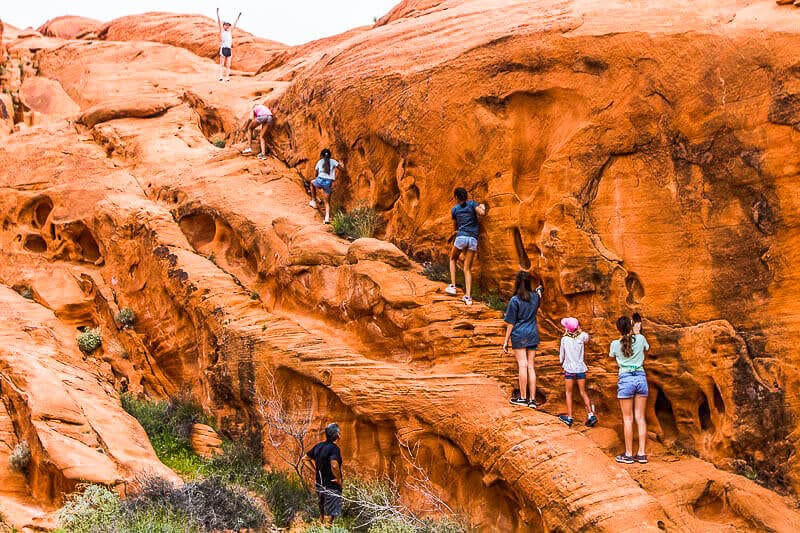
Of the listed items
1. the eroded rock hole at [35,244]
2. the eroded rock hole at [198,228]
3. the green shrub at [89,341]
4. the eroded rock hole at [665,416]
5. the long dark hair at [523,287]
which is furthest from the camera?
the eroded rock hole at [35,244]

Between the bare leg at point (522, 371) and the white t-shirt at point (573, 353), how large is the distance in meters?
0.49

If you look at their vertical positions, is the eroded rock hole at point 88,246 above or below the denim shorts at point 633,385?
above

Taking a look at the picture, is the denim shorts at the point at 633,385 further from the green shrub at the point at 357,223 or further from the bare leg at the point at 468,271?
the green shrub at the point at 357,223

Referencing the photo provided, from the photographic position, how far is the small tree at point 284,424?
12477mm

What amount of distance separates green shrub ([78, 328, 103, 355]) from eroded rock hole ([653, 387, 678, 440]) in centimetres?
981

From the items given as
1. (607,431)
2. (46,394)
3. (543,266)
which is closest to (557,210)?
(543,266)

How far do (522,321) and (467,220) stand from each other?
6.03ft

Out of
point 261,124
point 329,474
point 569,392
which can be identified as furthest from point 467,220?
point 261,124

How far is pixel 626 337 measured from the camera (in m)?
10.7

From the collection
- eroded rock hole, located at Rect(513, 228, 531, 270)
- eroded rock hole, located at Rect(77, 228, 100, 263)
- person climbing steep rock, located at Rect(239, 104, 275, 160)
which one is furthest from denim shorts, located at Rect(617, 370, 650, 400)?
eroded rock hole, located at Rect(77, 228, 100, 263)

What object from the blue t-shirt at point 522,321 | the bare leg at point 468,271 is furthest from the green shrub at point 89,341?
the blue t-shirt at point 522,321

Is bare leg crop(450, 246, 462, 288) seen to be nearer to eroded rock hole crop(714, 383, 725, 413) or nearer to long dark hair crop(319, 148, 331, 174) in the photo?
long dark hair crop(319, 148, 331, 174)

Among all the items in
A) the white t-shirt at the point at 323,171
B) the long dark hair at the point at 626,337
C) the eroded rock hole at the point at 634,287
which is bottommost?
the long dark hair at the point at 626,337

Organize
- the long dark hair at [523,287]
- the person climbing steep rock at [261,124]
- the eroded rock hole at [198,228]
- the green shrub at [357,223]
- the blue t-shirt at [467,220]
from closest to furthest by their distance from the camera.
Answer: the long dark hair at [523,287] → the blue t-shirt at [467,220] → the green shrub at [357,223] → the eroded rock hole at [198,228] → the person climbing steep rock at [261,124]
